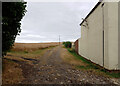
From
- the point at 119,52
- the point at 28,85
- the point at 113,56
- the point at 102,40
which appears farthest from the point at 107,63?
the point at 28,85

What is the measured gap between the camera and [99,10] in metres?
7.48

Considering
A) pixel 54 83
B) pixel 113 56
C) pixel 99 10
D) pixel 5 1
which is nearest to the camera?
pixel 54 83

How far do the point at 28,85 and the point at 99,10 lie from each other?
282 inches

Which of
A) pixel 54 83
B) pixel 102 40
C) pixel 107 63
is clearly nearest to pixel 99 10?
pixel 102 40

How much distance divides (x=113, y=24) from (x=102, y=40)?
1.34 m

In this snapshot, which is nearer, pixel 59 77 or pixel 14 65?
pixel 59 77

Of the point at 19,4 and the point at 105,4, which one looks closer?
the point at 19,4

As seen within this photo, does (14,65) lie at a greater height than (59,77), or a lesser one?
greater

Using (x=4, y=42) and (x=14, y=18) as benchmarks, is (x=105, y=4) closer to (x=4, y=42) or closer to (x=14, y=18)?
(x=14, y=18)

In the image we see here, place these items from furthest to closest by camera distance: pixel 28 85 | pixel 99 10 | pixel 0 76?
pixel 99 10 < pixel 0 76 < pixel 28 85

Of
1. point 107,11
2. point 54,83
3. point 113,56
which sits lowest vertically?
point 54,83

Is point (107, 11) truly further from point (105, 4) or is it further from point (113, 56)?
point (113, 56)

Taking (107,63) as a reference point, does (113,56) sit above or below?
above

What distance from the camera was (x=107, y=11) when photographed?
20.7ft
